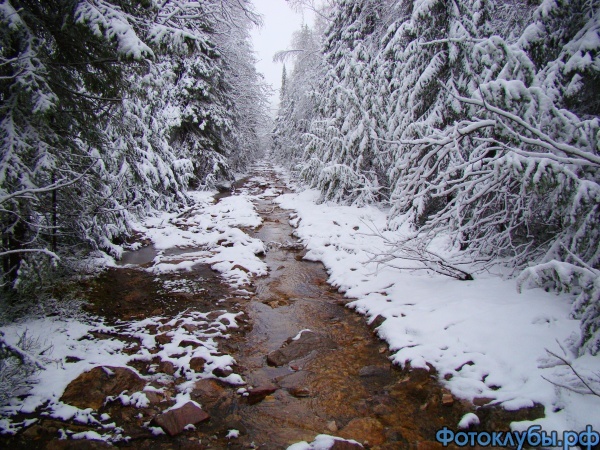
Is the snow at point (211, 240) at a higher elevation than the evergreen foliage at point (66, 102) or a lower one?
lower

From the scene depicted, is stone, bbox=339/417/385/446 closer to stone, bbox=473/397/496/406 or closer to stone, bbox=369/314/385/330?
stone, bbox=473/397/496/406

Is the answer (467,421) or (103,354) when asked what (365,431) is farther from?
(103,354)

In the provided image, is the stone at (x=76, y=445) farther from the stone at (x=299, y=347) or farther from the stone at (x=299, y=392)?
the stone at (x=299, y=347)

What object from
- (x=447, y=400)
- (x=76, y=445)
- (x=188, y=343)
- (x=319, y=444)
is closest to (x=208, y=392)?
(x=188, y=343)

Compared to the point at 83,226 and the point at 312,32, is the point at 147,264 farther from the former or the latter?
the point at 312,32

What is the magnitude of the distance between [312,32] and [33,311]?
2811 cm

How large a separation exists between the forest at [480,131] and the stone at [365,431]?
2226 mm

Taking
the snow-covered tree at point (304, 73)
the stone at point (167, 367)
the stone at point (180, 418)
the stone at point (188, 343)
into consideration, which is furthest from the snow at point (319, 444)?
the snow-covered tree at point (304, 73)

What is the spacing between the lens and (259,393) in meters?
3.97

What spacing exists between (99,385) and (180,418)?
3.63 feet

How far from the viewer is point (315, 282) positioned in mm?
7672

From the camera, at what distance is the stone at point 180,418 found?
334cm

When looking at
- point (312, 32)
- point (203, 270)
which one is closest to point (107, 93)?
point (203, 270)

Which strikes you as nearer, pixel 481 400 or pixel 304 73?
pixel 481 400
